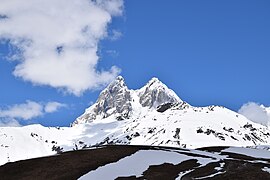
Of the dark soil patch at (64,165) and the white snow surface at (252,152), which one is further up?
the white snow surface at (252,152)

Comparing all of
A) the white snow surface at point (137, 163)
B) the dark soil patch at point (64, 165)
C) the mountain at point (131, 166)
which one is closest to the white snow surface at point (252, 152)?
the mountain at point (131, 166)

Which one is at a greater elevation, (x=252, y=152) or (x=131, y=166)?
(x=252, y=152)

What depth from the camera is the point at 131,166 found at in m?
63.9

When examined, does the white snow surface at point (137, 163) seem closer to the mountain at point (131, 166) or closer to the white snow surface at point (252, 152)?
the mountain at point (131, 166)

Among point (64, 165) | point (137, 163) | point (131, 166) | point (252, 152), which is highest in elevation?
point (252, 152)

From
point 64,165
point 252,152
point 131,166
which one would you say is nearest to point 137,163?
point 131,166

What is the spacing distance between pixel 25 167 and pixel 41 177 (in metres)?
7.43

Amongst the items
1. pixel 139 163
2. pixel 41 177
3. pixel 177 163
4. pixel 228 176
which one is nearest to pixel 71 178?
pixel 41 177

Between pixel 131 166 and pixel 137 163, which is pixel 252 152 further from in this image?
pixel 131 166

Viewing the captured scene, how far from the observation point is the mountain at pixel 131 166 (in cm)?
5558

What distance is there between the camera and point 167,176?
187 feet

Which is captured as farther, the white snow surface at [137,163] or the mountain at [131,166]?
the white snow surface at [137,163]

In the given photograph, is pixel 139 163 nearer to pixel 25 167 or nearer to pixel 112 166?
pixel 112 166

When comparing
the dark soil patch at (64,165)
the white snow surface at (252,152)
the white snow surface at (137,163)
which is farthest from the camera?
the white snow surface at (252,152)
